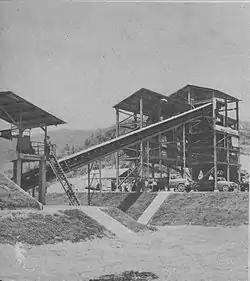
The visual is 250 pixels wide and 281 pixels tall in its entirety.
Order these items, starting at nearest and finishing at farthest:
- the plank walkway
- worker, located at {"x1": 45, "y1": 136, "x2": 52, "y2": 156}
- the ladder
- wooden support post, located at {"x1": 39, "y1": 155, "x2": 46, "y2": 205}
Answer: worker, located at {"x1": 45, "y1": 136, "x2": 52, "y2": 156} → wooden support post, located at {"x1": 39, "y1": 155, "x2": 46, "y2": 205} → the ladder → the plank walkway

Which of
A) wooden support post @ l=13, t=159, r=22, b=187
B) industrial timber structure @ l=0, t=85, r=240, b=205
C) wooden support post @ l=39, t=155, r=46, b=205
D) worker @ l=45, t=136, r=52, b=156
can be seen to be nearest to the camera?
industrial timber structure @ l=0, t=85, r=240, b=205

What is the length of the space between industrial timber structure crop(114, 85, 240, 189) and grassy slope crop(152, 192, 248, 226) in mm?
345

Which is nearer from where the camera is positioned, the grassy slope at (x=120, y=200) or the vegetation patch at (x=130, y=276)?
the vegetation patch at (x=130, y=276)

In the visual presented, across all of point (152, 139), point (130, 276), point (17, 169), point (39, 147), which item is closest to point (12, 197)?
point (17, 169)

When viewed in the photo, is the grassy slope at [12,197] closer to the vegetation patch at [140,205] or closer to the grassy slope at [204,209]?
the grassy slope at [204,209]

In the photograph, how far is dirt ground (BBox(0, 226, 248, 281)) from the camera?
125 inches

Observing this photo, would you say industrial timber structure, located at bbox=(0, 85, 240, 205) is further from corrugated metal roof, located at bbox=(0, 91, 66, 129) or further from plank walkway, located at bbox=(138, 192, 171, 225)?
plank walkway, located at bbox=(138, 192, 171, 225)

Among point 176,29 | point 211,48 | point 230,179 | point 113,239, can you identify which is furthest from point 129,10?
point 230,179

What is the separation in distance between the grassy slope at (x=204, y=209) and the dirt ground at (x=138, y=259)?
525 millimetres

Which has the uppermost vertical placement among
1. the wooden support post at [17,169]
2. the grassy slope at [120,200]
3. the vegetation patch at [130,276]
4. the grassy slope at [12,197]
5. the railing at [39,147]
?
the railing at [39,147]

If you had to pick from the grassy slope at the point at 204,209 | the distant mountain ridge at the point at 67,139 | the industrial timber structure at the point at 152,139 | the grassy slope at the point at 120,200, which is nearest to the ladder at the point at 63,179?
the industrial timber structure at the point at 152,139

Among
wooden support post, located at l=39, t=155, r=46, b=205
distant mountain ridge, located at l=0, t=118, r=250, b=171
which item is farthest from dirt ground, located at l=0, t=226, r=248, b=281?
wooden support post, located at l=39, t=155, r=46, b=205

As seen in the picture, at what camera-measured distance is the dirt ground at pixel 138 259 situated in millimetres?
3188

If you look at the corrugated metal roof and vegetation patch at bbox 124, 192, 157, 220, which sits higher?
the corrugated metal roof
